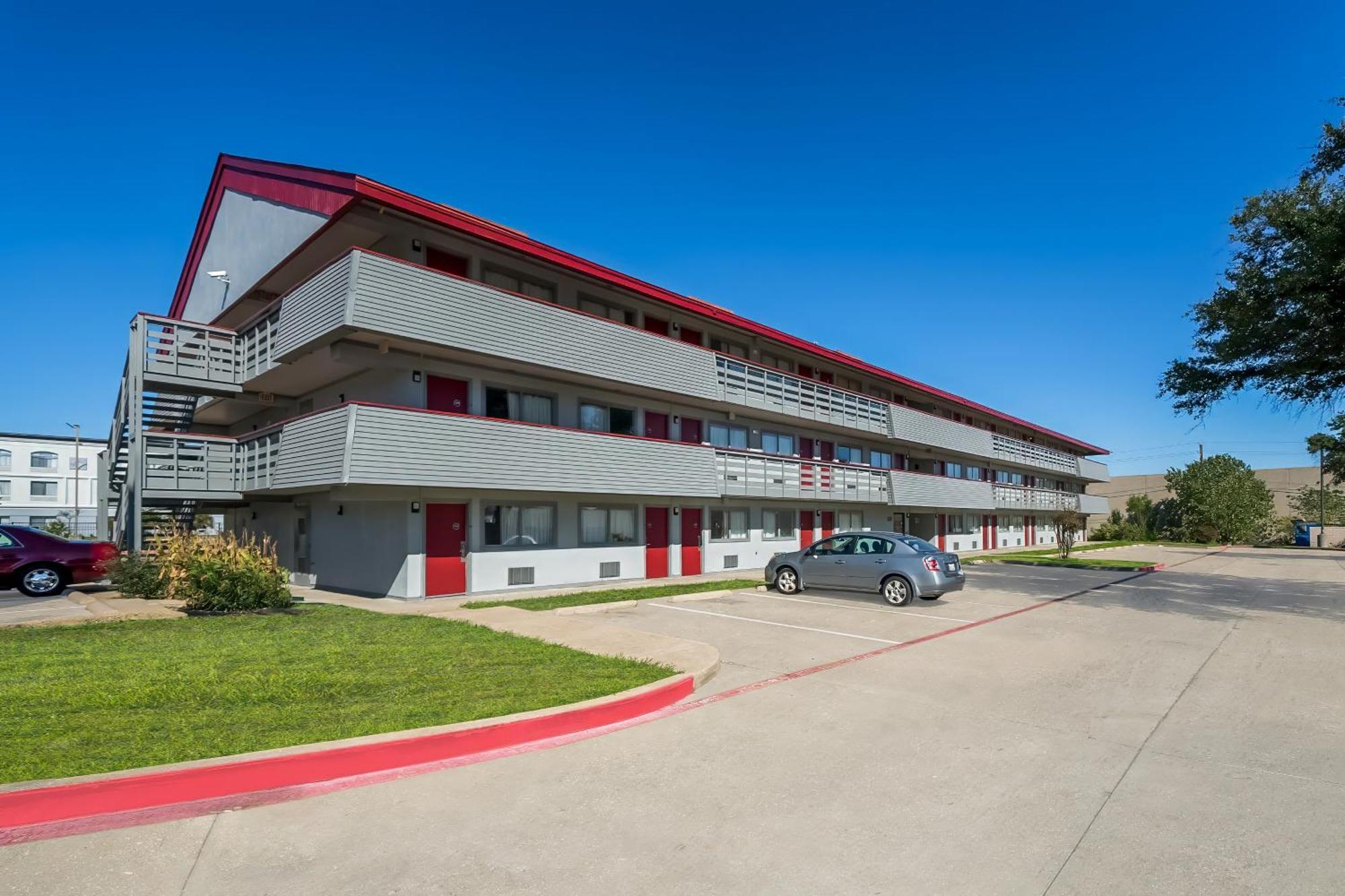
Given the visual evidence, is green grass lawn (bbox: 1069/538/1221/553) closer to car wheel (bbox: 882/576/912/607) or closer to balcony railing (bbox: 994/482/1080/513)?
balcony railing (bbox: 994/482/1080/513)

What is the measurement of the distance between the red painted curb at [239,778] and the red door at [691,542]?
1774 cm

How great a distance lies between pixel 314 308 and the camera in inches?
625

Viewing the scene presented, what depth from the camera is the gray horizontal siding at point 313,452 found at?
14.8m

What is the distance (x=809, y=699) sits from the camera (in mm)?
8094

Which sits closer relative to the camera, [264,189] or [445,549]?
[445,549]

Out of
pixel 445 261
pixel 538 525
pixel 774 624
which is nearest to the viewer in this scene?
pixel 774 624

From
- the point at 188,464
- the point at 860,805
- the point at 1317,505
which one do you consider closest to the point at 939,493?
the point at 188,464

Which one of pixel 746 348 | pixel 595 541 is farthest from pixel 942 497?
pixel 595 541

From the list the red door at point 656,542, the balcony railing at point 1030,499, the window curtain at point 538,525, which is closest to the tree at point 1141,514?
the balcony railing at point 1030,499

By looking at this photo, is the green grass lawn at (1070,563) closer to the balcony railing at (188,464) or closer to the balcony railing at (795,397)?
the balcony railing at (795,397)

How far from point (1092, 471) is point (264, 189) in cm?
6676

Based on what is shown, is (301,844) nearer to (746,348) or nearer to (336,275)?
(336,275)

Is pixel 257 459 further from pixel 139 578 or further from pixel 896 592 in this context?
pixel 896 592

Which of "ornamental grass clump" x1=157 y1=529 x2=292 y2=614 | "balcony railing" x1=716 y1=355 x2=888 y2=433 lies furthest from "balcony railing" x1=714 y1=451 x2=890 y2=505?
"ornamental grass clump" x1=157 y1=529 x2=292 y2=614
